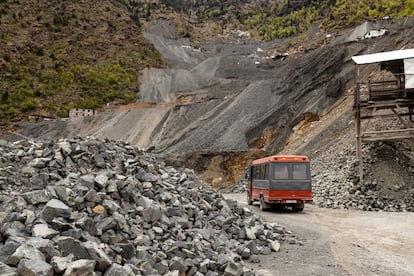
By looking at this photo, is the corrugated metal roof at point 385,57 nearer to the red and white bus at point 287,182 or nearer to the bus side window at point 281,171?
the red and white bus at point 287,182

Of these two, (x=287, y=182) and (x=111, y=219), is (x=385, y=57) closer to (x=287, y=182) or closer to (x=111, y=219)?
(x=287, y=182)

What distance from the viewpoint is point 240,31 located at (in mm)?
133750

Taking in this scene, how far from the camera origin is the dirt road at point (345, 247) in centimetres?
1009

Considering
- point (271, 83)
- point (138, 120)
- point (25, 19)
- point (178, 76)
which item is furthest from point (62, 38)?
point (271, 83)

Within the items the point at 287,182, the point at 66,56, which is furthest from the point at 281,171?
the point at 66,56

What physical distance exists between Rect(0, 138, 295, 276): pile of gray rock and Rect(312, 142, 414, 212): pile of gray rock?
9.97 m

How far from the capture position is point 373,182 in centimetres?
2288

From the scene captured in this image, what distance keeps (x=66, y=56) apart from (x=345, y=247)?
246 feet

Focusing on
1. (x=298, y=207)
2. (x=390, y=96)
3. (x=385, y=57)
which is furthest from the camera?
(x=385, y=57)

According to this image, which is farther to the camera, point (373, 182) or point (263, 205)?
point (373, 182)

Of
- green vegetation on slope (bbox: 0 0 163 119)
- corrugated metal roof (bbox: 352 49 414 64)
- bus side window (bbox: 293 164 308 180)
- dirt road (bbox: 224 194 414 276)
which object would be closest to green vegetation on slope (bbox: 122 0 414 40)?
green vegetation on slope (bbox: 0 0 163 119)

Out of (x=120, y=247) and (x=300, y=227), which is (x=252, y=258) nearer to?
(x=120, y=247)

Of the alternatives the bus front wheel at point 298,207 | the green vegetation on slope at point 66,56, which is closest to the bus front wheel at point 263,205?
the bus front wheel at point 298,207

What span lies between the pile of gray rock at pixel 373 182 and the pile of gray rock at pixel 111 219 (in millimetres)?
9967
